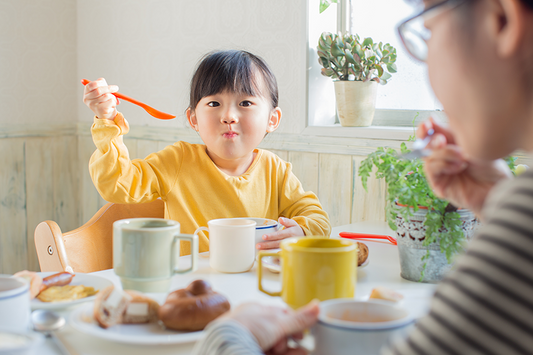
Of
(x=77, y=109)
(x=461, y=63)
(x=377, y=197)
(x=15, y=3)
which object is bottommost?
(x=377, y=197)

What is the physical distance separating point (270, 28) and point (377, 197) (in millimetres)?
703

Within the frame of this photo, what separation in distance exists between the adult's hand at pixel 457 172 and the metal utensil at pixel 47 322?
516mm

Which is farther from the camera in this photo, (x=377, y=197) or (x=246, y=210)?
(x=377, y=197)

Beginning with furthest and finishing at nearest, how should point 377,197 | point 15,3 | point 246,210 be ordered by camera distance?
point 15,3
point 377,197
point 246,210

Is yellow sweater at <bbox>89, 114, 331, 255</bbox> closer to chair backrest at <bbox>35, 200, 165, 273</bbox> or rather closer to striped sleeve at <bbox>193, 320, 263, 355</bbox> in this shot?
chair backrest at <bbox>35, 200, 165, 273</bbox>

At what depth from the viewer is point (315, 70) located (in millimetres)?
1705

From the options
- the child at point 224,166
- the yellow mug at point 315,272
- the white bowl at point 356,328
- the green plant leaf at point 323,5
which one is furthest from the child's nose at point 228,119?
the white bowl at point 356,328

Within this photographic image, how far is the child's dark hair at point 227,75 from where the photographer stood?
133 cm

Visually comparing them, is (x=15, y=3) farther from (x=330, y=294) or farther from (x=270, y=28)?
(x=330, y=294)

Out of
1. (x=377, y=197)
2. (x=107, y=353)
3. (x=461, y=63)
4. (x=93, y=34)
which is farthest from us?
(x=93, y=34)

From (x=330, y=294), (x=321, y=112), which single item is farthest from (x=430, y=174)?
(x=321, y=112)

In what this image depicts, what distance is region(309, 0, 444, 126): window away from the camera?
167cm

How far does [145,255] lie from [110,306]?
10cm

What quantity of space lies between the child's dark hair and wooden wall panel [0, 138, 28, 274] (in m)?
1.35
